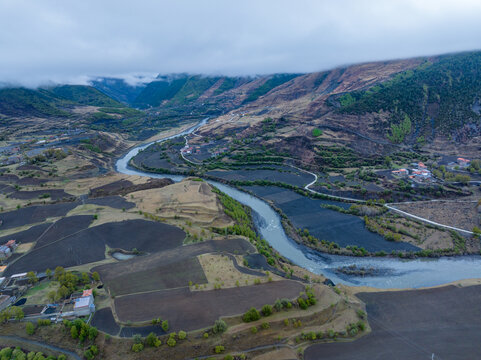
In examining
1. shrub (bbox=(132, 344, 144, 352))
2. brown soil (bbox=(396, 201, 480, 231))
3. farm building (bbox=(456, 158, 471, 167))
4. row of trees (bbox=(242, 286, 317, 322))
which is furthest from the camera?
farm building (bbox=(456, 158, 471, 167))

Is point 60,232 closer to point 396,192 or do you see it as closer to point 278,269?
point 278,269

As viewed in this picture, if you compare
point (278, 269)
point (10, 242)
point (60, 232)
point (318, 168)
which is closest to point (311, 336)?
point (278, 269)

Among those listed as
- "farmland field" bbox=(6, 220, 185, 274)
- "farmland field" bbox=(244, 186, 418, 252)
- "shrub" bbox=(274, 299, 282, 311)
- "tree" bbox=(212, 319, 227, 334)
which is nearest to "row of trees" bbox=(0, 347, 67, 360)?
"farmland field" bbox=(6, 220, 185, 274)

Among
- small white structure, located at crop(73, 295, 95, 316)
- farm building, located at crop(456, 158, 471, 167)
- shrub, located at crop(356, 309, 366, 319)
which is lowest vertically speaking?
shrub, located at crop(356, 309, 366, 319)

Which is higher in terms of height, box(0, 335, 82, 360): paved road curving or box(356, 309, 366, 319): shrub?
box(0, 335, 82, 360): paved road curving

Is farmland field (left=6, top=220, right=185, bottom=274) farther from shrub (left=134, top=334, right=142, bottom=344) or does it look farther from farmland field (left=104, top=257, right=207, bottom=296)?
shrub (left=134, top=334, right=142, bottom=344)

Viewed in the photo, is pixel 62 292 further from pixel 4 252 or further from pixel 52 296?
pixel 4 252

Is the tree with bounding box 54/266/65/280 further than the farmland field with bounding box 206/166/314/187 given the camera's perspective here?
No

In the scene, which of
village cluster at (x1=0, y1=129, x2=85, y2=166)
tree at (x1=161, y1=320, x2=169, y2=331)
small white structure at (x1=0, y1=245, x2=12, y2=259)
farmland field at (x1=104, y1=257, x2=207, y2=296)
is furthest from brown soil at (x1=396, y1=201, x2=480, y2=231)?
village cluster at (x1=0, y1=129, x2=85, y2=166)

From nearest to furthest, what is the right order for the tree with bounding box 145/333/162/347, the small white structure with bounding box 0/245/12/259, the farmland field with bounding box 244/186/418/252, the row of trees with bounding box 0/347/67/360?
1. the row of trees with bounding box 0/347/67/360
2. the tree with bounding box 145/333/162/347
3. the small white structure with bounding box 0/245/12/259
4. the farmland field with bounding box 244/186/418/252
